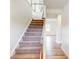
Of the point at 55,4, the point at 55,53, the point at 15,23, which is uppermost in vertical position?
the point at 55,4

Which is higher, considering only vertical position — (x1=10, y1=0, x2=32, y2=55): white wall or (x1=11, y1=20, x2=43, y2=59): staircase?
(x1=10, y1=0, x2=32, y2=55): white wall

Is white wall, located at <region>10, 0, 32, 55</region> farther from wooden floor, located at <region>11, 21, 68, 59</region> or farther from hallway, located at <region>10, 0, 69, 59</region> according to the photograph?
wooden floor, located at <region>11, 21, 68, 59</region>

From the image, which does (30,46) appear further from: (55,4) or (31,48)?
(55,4)

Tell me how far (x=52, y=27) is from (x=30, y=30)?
931 cm

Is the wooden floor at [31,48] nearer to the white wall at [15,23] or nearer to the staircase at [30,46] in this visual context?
the staircase at [30,46]

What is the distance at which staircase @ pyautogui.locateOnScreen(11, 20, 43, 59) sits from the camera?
425cm

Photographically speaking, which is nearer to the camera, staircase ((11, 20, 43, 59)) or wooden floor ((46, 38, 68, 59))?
staircase ((11, 20, 43, 59))

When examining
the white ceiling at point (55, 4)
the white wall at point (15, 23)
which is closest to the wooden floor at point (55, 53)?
the white wall at point (15, 23)

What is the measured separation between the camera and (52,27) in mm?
15508

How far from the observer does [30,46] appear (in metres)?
4.92

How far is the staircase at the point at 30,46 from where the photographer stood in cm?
425

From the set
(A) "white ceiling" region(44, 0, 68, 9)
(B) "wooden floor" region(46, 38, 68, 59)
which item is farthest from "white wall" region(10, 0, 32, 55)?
(A) "white ceiling" region(44, 0, 68, 9)

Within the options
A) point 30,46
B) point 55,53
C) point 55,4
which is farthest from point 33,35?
point 55,4
